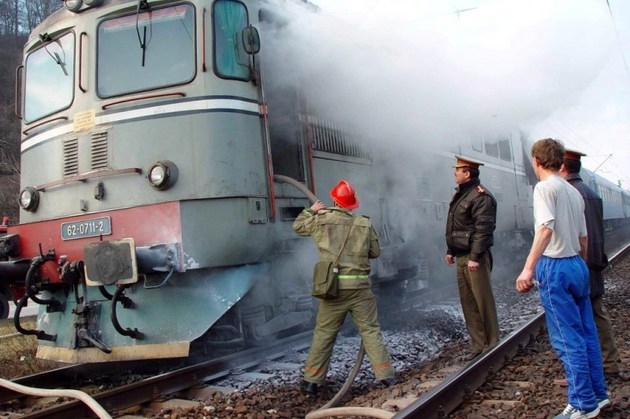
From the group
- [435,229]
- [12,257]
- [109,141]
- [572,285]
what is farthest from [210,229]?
[435,229]

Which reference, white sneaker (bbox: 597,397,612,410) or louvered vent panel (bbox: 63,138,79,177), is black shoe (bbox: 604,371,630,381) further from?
louvered vent panel (bbox: 63,138,79,177)

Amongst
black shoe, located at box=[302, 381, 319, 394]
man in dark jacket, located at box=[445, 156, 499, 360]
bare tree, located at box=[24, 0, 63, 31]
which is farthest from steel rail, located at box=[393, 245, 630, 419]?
bare tree, located at box=[24, 0, 63, 31]

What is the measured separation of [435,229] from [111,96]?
4577 millimetres

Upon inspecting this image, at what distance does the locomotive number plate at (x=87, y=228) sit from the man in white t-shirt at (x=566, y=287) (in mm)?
3273

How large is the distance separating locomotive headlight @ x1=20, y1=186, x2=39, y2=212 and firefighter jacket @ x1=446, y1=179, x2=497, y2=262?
3.80 meters

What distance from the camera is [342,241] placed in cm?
447

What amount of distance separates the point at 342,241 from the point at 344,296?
15.9 inches

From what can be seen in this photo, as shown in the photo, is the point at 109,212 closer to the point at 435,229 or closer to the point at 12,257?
the point at 12,257

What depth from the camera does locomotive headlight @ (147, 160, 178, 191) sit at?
16.2 feet

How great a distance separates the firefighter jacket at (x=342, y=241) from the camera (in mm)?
4453

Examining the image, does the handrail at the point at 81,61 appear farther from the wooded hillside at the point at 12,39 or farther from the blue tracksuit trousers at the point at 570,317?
the wooded hillside at the point at 12,39

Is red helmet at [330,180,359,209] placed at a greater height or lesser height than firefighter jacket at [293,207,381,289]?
greater

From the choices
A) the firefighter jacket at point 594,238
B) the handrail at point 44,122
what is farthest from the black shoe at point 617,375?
the handrail at point 44,122

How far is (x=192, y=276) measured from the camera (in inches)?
198
